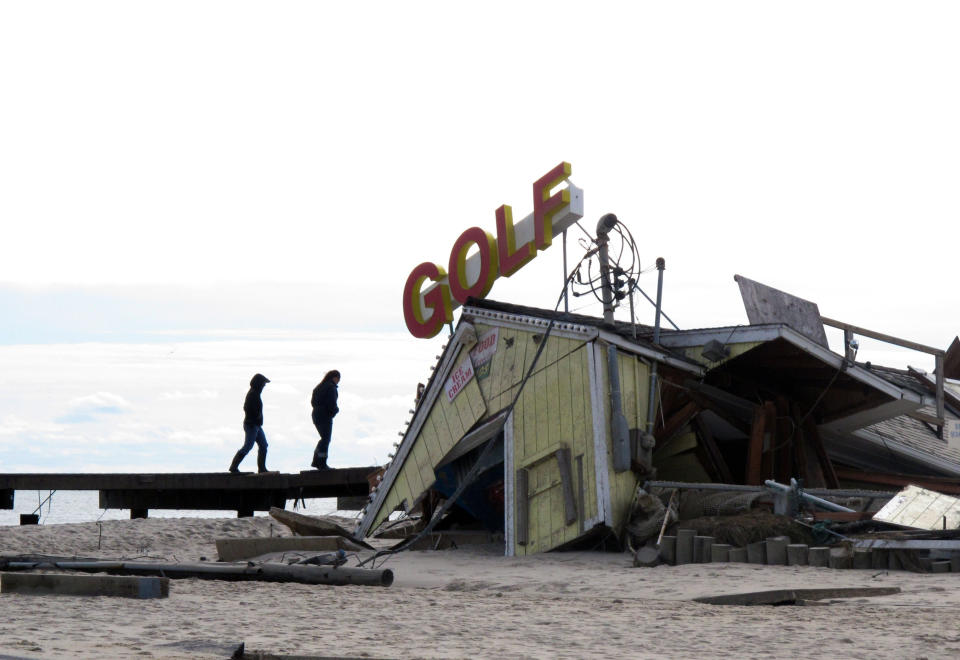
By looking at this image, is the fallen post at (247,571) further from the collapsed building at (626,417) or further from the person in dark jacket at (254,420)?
the person in dark jacket at (254,420)

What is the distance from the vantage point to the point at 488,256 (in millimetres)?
18531

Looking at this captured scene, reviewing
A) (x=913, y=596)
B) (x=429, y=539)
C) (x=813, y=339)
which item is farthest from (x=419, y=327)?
(x=913, y=596)

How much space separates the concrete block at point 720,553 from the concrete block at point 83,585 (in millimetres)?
5572

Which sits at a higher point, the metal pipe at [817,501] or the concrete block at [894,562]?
the metal pipe at [817,501]

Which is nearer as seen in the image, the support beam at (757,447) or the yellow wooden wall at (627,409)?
the yellow wooden wall at (627,409)

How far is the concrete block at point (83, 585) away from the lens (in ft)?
31.2

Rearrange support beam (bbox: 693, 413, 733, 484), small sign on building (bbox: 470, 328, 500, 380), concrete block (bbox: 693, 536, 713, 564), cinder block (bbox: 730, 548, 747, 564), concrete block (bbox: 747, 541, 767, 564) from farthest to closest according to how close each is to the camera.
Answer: small sign on building (bbox: 470, 328, 500, 380) → support beam (bbox: 693, 413, 733, 484) → concrete block (bbox: 693, 536, 713, 564) → cinder block (bbox: 730, 548, 747, 564) → concrete block (bbox: 747, 541, 767, 564)

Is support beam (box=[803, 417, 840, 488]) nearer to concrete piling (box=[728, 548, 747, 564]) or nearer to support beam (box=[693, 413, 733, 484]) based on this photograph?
support beam (box=[693, 413, 733, 484])

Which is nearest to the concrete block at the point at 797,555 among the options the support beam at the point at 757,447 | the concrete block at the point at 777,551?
the concrete block at the point at 777,551

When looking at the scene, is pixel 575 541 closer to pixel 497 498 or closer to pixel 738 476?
pixel 497 498

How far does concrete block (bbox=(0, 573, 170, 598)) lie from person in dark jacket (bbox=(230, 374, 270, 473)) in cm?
1136

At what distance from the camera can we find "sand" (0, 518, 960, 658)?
6.63 meters

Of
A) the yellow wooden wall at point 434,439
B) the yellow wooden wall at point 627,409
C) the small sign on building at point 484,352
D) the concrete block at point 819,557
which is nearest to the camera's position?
the concrete block at point 819,557

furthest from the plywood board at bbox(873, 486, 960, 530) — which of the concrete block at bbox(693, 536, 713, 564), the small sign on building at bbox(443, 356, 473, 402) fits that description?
the small sign on building at bbox(443, 356, 473, 402)
